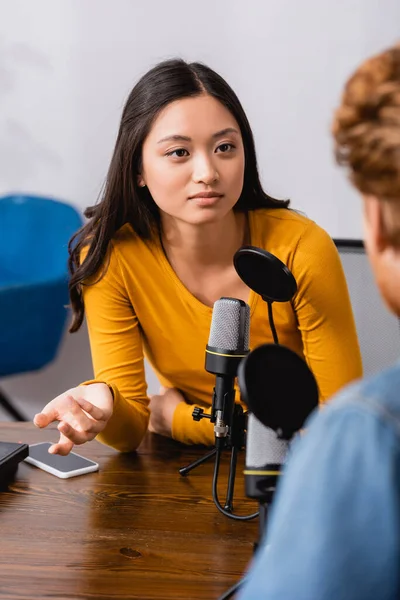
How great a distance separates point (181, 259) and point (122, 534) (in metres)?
0.74

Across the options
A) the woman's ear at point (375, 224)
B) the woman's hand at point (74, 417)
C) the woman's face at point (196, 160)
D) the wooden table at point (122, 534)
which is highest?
the woman's ear at point (375, 224)

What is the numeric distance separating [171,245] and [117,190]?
Result: 0.17 meters

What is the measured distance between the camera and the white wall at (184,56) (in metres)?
2.98

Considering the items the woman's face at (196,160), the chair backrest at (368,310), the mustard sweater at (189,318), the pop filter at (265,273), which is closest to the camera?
the pop filter at (265,273)

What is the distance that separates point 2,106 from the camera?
317 cm

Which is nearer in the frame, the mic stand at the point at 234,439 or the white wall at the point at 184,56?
the mic stand at the point at 234,439

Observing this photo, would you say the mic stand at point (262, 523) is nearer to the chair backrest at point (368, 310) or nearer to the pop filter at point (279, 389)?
the pop filter at point (279, 389)

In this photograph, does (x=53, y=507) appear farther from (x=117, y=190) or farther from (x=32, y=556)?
(x=117, y=190)

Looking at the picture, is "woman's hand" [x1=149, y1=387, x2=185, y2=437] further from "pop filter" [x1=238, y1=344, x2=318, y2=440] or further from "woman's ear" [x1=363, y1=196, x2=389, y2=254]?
"woman's ear" [x1=363, y1=196, x2=389, y2=254]

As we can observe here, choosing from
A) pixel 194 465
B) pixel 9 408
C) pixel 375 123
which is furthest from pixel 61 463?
pixel 9 408

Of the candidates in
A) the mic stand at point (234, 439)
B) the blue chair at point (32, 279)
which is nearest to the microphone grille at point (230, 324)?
the mic stand at point (234, 439)

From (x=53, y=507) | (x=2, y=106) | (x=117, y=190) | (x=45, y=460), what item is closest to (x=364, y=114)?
(x=53, y=507)

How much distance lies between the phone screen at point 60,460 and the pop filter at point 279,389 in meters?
0.64

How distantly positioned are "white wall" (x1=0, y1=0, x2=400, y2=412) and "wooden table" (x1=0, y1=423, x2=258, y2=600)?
186 cm
